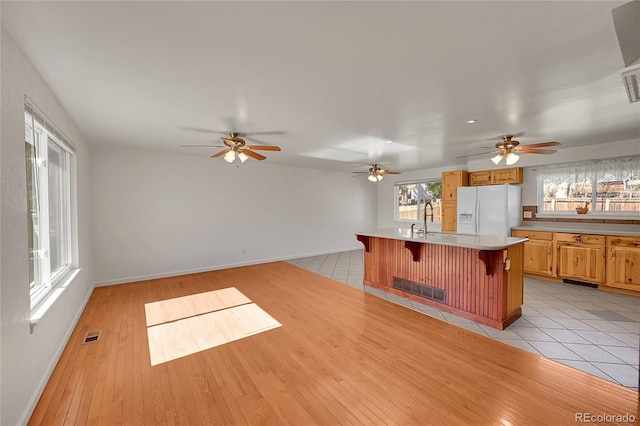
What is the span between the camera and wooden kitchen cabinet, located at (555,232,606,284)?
4.27m

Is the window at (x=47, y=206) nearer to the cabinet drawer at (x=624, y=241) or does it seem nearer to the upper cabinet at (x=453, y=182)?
the upper cabinet at (x=453, y=182)

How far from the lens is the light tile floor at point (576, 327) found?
2.31 m

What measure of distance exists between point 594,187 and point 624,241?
1230mm

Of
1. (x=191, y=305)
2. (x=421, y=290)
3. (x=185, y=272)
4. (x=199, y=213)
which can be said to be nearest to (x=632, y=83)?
(x=421, y=290)

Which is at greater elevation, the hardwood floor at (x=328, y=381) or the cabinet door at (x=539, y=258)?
the cabinet door at (x=539, y=258)

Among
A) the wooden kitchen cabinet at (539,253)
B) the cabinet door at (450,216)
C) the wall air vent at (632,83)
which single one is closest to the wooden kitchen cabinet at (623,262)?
the wooden kitchen cabinet at (539,253)

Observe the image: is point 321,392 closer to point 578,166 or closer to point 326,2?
point 326,2

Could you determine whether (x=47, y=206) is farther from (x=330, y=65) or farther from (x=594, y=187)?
(x=594, y=187)

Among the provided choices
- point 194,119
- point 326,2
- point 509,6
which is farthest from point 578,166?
point 194,119

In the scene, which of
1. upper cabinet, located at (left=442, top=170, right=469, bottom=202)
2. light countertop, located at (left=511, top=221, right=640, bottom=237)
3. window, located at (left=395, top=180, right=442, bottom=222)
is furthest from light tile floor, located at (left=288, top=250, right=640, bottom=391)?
window, located at (left=395, top=180, right=442, bottom=222)

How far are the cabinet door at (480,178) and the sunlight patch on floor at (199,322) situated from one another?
5.30m

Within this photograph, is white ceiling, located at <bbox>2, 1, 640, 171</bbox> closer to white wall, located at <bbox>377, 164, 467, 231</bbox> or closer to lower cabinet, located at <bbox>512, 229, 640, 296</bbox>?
lower cabinet, located at <bbox>512, 229, 640, 296</bbox>

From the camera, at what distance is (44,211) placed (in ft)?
8.39

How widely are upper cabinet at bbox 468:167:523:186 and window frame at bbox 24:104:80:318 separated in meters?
7.00
